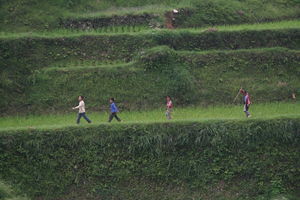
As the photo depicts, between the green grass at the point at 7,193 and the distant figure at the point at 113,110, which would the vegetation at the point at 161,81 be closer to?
the distant figure at the point at 113,110

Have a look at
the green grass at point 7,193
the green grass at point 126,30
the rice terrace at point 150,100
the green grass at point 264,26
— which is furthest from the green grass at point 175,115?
the green grass at point 264,26

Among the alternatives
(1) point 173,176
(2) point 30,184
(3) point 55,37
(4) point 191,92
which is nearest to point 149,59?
(4) point 191,92

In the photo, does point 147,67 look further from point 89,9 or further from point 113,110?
point 89,9

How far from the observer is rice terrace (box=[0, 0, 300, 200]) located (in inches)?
757

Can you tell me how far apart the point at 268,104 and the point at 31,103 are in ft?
37.5

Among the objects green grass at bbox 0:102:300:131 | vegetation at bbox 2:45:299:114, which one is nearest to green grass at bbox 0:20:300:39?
vegetation at bbox 2:45:299:114

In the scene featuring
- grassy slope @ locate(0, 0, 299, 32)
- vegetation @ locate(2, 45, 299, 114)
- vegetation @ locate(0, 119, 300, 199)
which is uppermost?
grassy slope @ locate(0, 0, 299, 32)

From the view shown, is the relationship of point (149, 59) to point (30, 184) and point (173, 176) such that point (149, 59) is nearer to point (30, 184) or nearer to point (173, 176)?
point (173, 176)

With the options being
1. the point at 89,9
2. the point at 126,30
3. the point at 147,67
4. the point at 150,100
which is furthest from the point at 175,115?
the point at 89,9

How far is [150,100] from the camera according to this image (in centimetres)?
2347

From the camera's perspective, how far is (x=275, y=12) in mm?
30047

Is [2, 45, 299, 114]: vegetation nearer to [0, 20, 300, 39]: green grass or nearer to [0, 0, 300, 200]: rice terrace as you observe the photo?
[0, 0, 300, 200]: rice terrace

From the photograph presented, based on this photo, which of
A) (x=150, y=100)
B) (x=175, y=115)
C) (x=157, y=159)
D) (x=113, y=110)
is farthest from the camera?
(x=150, y=100)

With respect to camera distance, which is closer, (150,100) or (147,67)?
(150,100)
